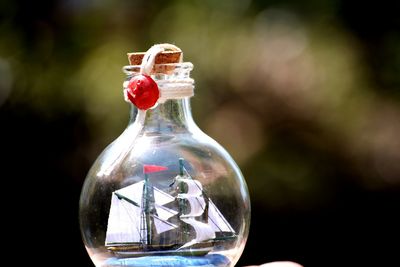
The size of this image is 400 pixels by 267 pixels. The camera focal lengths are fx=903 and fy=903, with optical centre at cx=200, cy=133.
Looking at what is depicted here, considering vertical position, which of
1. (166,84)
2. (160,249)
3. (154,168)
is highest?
(166,84)

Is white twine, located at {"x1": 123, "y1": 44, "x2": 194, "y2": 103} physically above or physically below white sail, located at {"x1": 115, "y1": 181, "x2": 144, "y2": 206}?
above

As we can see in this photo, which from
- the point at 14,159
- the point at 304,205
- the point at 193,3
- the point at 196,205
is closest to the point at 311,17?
the point at 193,3

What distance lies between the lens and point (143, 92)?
1.17m

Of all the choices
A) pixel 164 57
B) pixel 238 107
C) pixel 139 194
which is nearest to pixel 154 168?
pixel 139 194

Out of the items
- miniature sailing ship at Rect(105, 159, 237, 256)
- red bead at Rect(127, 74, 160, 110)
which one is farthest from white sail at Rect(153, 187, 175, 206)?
red bead at Rect(127, 74, 160, 110)

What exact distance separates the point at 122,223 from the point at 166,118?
16 cm

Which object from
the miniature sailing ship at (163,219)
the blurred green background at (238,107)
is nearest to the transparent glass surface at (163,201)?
the miniature sailing ship at (163,219)

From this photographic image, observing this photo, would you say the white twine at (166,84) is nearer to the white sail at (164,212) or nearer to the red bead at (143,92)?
the red bead at (143,92)

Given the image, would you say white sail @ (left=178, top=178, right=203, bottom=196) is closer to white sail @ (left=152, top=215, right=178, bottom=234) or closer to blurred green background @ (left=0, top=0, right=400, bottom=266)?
white sail @ (left=152, top=215, right=178, bottom=234)

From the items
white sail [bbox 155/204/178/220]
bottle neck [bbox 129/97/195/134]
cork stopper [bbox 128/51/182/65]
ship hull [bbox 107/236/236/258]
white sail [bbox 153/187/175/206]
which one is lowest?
ship hull [bbox 107/236/236/258]

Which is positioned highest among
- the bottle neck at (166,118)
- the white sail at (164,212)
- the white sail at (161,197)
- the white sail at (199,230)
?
the bottle neck at (166,118)

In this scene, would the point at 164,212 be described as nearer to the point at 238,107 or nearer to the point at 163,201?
the point at 163,201

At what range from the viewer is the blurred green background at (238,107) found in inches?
139

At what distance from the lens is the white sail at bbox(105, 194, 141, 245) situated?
1.14 metres
